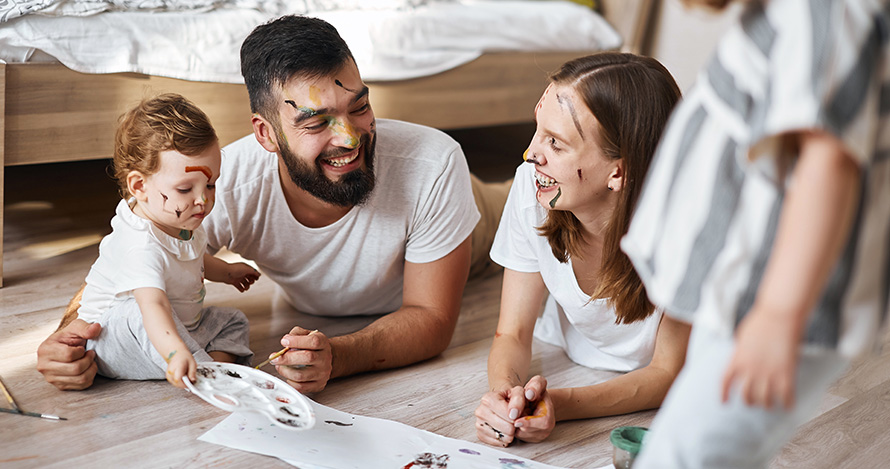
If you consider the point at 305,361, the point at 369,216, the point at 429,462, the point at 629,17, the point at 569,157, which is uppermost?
the point at 629,17

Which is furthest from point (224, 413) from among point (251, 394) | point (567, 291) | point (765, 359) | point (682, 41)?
point (682, 41)

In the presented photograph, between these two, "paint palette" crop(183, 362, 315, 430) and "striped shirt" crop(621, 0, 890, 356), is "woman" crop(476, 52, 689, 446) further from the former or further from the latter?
"striped shirt" crop(621, 0, 890, 356)

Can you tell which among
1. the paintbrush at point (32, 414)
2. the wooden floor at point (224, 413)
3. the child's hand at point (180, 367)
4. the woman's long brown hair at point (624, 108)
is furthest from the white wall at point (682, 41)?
the paintbrush at point (32, 414)

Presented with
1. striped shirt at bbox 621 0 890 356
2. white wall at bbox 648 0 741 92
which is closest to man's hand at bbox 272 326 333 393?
striped shirt at bbox 621 0 890 356

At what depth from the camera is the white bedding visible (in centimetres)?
181

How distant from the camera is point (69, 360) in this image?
1.28 metres

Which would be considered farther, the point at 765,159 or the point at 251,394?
the point at 251,394

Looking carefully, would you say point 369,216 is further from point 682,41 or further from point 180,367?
point 682,41

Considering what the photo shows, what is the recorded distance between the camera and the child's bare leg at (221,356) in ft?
4.58

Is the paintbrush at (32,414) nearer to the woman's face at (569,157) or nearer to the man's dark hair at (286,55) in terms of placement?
the man's dark hair at (286,55)

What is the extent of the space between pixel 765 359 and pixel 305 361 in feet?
2.62

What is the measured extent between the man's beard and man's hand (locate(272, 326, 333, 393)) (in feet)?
0.89

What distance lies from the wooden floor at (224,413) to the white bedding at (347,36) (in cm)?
50

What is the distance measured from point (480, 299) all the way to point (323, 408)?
68 cm
